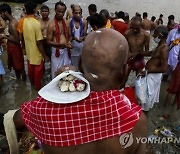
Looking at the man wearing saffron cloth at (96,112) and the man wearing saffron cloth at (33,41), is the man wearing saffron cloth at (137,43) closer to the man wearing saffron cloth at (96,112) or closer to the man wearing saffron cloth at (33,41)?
the man wearing saffron cloth at (33,41)

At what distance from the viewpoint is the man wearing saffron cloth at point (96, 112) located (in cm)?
128

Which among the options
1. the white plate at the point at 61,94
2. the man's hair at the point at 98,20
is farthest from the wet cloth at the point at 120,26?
the white plate at the point at 61,94

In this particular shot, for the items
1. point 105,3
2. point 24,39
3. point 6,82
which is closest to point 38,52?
point 24,39

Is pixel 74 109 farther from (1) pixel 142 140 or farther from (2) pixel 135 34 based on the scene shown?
(2) pixel 135 34

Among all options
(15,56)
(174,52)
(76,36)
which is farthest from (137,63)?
(15,56)

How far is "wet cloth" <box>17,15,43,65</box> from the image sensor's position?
4.58 m

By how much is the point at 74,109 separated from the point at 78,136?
0.14 meters

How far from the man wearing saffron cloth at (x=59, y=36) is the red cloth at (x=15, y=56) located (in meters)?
0.83

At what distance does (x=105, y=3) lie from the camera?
19.3m

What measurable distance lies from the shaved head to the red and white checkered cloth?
0.28 ft

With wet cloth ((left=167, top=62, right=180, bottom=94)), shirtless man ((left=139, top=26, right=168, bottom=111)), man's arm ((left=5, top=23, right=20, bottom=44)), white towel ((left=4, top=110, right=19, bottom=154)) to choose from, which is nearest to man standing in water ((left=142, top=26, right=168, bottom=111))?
shirtless man ((left=139, top=26, right=168, bottom=111))

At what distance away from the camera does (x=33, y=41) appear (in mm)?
4715

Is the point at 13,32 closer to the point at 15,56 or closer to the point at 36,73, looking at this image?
the point at 15,56

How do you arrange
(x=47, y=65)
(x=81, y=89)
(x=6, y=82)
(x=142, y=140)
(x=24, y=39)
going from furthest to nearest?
(x=47, y=65)
(x=6, y=82)
(x=24, y=39)
(x=142, y=140)
(x=81, y=89)
